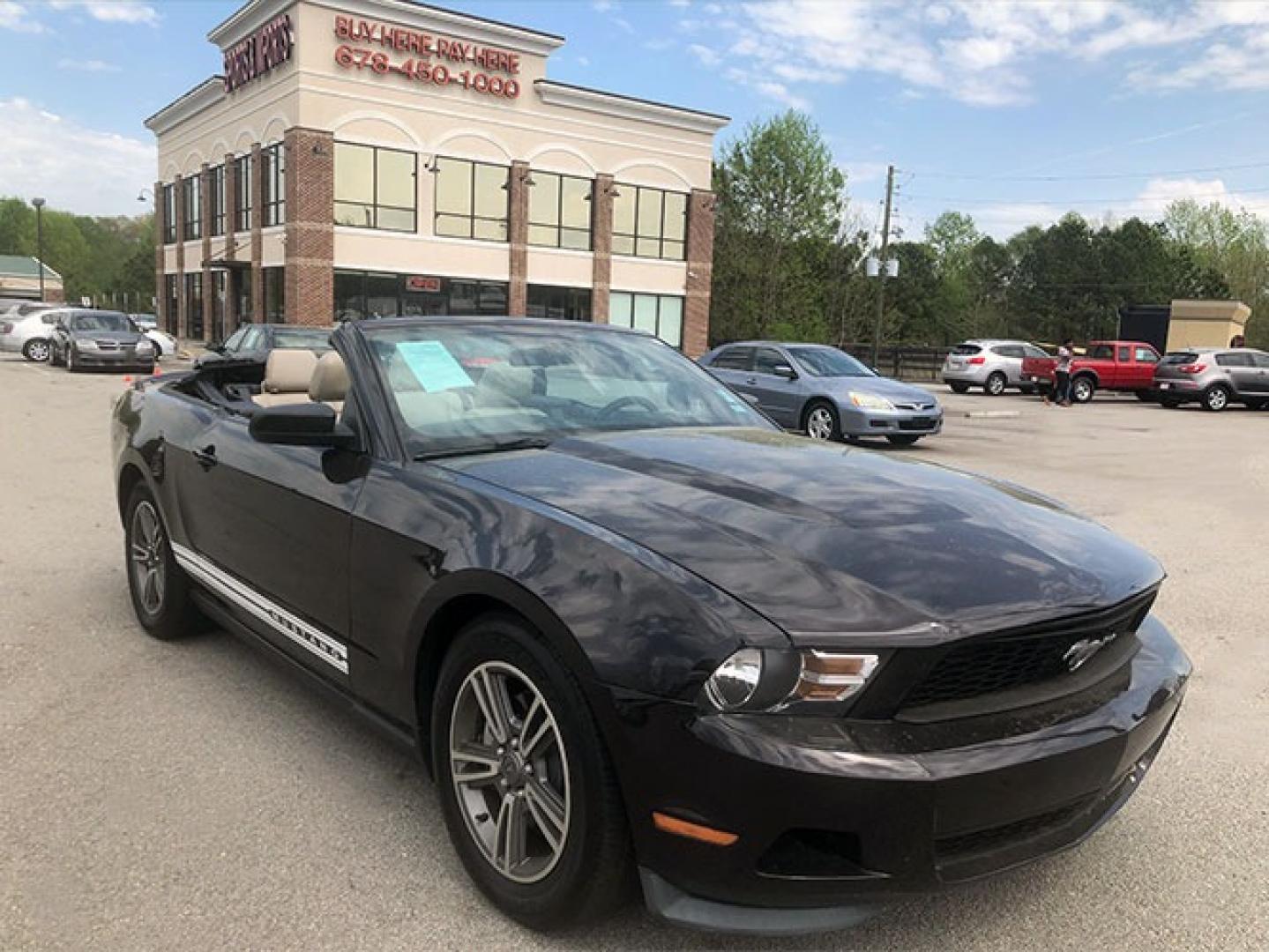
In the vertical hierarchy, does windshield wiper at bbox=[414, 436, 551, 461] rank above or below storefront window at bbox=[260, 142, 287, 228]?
below

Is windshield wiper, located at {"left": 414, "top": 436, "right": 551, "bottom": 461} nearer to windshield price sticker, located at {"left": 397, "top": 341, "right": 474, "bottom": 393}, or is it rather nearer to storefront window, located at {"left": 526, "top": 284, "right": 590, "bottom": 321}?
windshield price sticker, located at {"left": 397, "top": 341, "right": 474, "bottom": 393}

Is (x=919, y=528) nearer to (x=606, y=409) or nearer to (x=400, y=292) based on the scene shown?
(x=606, y=409)

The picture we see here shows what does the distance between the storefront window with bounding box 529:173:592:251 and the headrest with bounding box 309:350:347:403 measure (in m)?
34.5

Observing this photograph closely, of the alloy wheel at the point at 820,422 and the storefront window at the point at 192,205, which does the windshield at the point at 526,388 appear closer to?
the alloy wheel at the point at 820,422

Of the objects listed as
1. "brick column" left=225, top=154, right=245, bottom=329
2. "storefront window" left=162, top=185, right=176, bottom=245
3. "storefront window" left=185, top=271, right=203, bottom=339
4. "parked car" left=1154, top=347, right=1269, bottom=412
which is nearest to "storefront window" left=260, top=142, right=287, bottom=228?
"brick column" left=225, top=154, right=245, bottom=329

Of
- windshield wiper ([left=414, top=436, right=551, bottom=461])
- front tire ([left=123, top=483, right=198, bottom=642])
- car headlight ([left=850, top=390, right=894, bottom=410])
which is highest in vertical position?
windshield wiper ([left=414, top=436, right=551, bottom=461])

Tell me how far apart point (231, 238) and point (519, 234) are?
37.5 ft

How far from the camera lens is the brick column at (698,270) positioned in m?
41.2

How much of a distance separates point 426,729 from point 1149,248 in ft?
262

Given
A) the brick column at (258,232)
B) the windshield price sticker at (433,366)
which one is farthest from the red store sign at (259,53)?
the windshield price sticker at (433,366)

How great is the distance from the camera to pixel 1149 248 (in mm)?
71125

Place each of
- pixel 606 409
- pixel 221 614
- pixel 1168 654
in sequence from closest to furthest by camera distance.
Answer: pixel 1168 654
pixel 606 409
pixel 221 614

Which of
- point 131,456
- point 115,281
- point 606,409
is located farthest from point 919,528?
point 115,281

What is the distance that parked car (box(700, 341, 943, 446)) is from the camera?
14148mm
